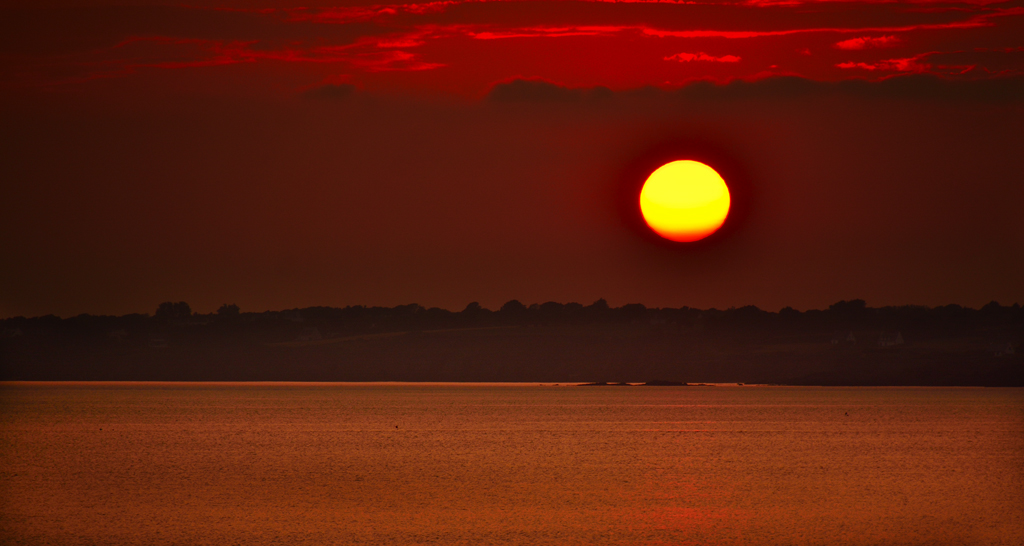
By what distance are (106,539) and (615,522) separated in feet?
41.9

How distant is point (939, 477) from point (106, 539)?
101 feet

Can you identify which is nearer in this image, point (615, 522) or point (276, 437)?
point (615, 522)

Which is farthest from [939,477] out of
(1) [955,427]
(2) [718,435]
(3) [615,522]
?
(1) [955,427]

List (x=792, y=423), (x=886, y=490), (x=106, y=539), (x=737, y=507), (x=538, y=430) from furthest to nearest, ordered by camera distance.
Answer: (x=792, y=423), (x=538, y=430), (x=886, y=490), (x=737, y=507), (x=106, y=539)

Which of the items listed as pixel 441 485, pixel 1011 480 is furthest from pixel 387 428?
pixel 1011 480

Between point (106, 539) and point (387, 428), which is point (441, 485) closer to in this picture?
point (106, 539)

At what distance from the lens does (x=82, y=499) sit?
33.2 meters

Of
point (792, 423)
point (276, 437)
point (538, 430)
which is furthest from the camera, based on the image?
point (792, 423)

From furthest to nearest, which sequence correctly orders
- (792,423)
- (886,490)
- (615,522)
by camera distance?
1. (792,423)
2. (886,490)
3. (615,522)

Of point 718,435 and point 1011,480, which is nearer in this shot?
point 1011,480

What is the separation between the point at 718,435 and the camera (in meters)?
68.6

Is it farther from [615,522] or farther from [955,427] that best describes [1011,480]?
[955,427]

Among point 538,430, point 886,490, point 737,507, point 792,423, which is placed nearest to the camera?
point 737,507

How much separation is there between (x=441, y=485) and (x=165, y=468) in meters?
13.6
